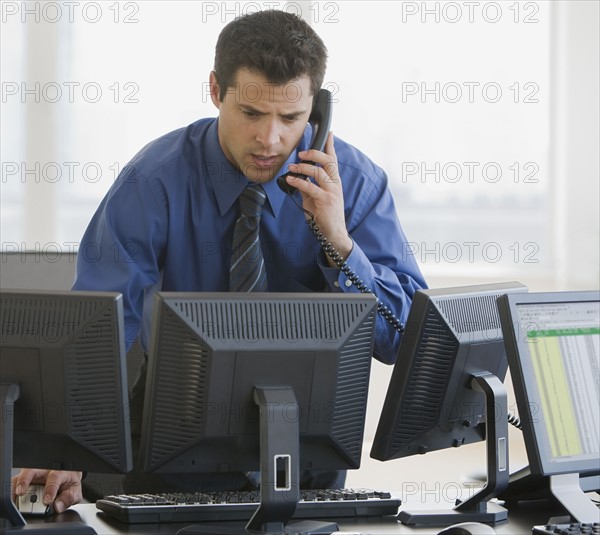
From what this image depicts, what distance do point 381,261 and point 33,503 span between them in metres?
0.99

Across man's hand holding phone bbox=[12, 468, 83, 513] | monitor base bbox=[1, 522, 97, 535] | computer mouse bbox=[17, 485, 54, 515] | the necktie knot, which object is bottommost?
computer mouse bbox=[17, 485, 54, 515]

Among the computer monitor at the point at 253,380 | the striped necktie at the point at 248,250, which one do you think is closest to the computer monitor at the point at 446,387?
the computer monitor at the point at 253,380

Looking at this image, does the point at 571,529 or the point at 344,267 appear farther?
the point at 344,267

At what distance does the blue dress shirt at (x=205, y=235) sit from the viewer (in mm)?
2111

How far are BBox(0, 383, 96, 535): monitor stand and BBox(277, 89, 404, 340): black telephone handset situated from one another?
2.40ft

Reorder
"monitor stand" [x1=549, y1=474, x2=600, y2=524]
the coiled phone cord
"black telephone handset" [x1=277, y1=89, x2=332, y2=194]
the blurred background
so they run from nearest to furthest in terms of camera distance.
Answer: "monitor stand" [x1=549, y1=474, x2=600, y2=524]
the coiled phone cord
"black telephone handset" [x1=277, y1=89, x2=332, y2=194]
the blurred background

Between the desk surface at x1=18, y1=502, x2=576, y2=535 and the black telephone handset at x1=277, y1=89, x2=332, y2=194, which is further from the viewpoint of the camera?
the black telephone handset at x1=277, y1=89, x2=332, y2=194

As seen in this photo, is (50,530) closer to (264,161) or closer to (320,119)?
(264,161)

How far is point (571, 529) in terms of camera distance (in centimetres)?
148

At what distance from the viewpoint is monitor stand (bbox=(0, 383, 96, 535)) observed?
4.70 ft

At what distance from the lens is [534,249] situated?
14.5 feet

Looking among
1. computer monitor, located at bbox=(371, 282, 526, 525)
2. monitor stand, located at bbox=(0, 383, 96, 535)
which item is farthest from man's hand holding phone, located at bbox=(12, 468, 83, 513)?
computer monitor, located at bbox=(371, 282, 526, 525)

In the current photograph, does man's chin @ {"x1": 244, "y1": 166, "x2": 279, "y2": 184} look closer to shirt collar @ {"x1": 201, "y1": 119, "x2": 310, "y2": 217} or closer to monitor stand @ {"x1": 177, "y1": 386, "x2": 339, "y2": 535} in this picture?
shirt collar @ {"x1": 201, "y1": 119, "x2": 310, "y2": 217}

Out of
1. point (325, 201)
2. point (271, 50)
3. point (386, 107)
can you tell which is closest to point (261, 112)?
point (271, 50)
